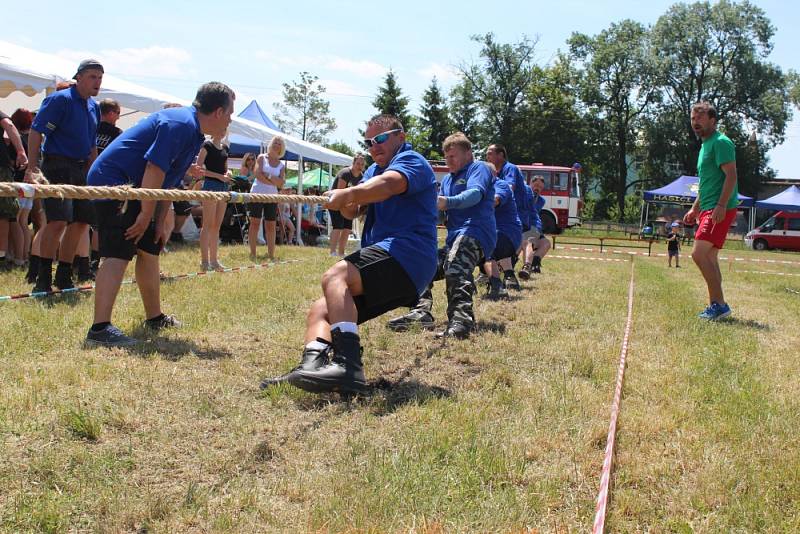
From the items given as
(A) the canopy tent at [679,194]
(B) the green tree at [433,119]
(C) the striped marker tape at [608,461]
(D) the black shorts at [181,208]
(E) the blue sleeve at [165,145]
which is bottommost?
(C) the striped marker tape at [608,461]

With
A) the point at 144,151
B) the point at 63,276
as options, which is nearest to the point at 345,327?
the point at 144,151

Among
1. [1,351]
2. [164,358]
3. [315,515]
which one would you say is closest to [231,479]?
[315,515]

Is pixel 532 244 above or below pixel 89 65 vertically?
below

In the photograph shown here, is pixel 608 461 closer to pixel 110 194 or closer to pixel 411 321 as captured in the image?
pixel 110 194

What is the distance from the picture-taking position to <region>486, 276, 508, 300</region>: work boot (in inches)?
307

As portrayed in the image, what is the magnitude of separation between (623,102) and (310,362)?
61.7 meters

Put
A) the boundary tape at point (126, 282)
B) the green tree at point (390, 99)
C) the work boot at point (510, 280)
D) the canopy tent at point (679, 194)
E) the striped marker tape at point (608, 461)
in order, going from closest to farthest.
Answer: the striped marker tape at point (608, 461)
the boundary tape at point (126, 282)
the work boot at point (510, 280)
the canopy tent at point (679, 194)
the green tree at point (390, 99)

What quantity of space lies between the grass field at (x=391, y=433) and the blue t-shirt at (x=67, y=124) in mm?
1480

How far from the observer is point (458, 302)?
5699mm

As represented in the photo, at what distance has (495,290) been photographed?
7.85 m

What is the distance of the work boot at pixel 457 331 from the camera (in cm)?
548

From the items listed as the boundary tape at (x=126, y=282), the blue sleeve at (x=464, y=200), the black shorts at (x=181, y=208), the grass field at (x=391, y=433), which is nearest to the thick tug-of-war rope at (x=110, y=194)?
the grass field at (x=391, y=433)

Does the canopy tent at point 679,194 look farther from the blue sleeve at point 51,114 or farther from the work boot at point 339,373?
the work boot at point 339,373

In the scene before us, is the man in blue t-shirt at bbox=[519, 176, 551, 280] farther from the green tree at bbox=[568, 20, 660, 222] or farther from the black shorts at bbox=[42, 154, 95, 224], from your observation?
the green tree at bbox=[568, 20, 660, 222]
